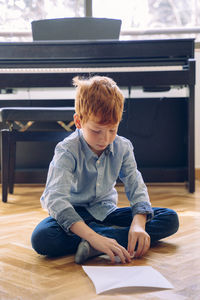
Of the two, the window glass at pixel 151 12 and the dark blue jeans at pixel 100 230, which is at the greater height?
the window glass at pixel 151 12

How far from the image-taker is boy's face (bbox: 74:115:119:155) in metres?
1.23

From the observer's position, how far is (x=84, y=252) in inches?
47.7

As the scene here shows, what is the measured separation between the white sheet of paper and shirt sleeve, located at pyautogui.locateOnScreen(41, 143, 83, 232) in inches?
5.7

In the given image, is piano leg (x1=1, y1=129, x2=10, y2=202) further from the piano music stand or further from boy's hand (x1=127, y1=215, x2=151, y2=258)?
boy's hand (x1=127, y1=215, x2=151, y2=258)

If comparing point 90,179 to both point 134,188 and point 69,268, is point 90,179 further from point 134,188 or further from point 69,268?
point 69,268

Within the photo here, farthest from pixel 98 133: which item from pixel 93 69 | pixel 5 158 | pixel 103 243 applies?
pixel 93 69

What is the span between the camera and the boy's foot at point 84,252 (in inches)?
47.6

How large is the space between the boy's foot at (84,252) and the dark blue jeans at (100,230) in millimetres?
48

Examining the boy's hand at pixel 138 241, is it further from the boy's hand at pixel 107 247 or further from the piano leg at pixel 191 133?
the piano leg at pixel 191 133

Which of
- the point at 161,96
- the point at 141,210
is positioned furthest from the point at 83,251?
the point at 161,96

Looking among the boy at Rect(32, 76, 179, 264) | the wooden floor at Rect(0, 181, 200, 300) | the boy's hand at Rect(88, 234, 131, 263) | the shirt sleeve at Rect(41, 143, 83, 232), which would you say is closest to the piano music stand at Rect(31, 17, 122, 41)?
the wooden floor at Rect(0, 181, 200, 300)

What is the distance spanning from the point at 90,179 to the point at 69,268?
296mm

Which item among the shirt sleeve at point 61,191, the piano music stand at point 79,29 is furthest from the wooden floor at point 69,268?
the piano music stand at point 79,29

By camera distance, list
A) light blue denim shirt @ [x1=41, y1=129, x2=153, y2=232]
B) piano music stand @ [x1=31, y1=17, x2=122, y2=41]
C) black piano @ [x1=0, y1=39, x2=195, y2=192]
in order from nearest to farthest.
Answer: light blue denim shirt @ [x1=41, y1=129, x2=153, y2=232]
black piano @ [x1=0, y1=39, x2=195, y2=192]
piano music stand @ [x1=31, y1=17, x2=122, y2=41]
